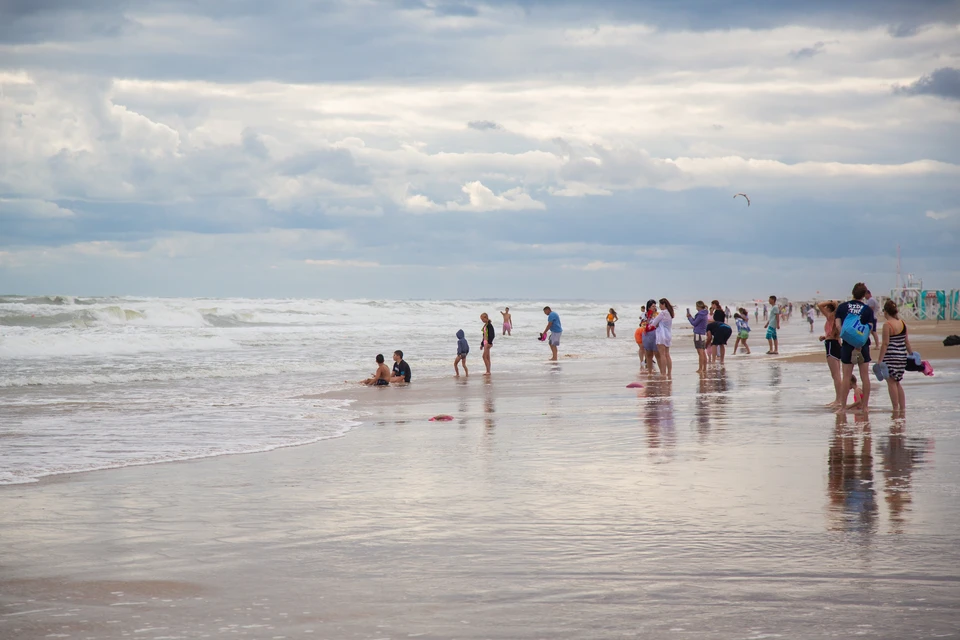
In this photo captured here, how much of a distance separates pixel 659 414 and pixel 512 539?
28.0 ft

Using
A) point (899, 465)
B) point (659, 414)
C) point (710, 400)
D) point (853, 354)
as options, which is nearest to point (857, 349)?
point (853, 354)

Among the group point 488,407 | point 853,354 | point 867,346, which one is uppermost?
point 867,346

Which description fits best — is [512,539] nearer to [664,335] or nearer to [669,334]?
[664,335]

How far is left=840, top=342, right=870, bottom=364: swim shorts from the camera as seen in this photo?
45.1 ft

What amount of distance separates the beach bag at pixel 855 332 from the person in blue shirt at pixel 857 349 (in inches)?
2.2

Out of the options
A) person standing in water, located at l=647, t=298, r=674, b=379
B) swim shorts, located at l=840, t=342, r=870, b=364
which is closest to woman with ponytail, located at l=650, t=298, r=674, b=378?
person standing in water, located at l=647, t=298, r=674, b=379

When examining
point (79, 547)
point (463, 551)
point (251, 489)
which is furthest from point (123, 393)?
point (463, 551)

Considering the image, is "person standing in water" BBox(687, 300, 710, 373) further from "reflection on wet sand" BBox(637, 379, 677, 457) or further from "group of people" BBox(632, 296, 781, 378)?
"reflection on wet sand" BBox(637, 379, 677, 457)

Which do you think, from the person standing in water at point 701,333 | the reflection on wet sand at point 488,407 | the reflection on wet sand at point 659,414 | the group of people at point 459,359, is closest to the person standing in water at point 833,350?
the reflection on wet sand at point 659,414

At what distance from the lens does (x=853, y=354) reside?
13.8 m

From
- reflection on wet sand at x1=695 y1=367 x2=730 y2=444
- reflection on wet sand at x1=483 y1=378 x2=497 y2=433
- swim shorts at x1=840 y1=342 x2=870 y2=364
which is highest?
swim shorts at x1=840 y1=342 x2=870 y2=364

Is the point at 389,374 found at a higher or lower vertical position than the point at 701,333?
lower

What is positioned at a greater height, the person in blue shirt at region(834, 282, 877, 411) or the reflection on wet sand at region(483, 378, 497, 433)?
the person in blue shirt at region(834, 282, 877, 411)

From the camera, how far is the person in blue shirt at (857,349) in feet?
45.0
